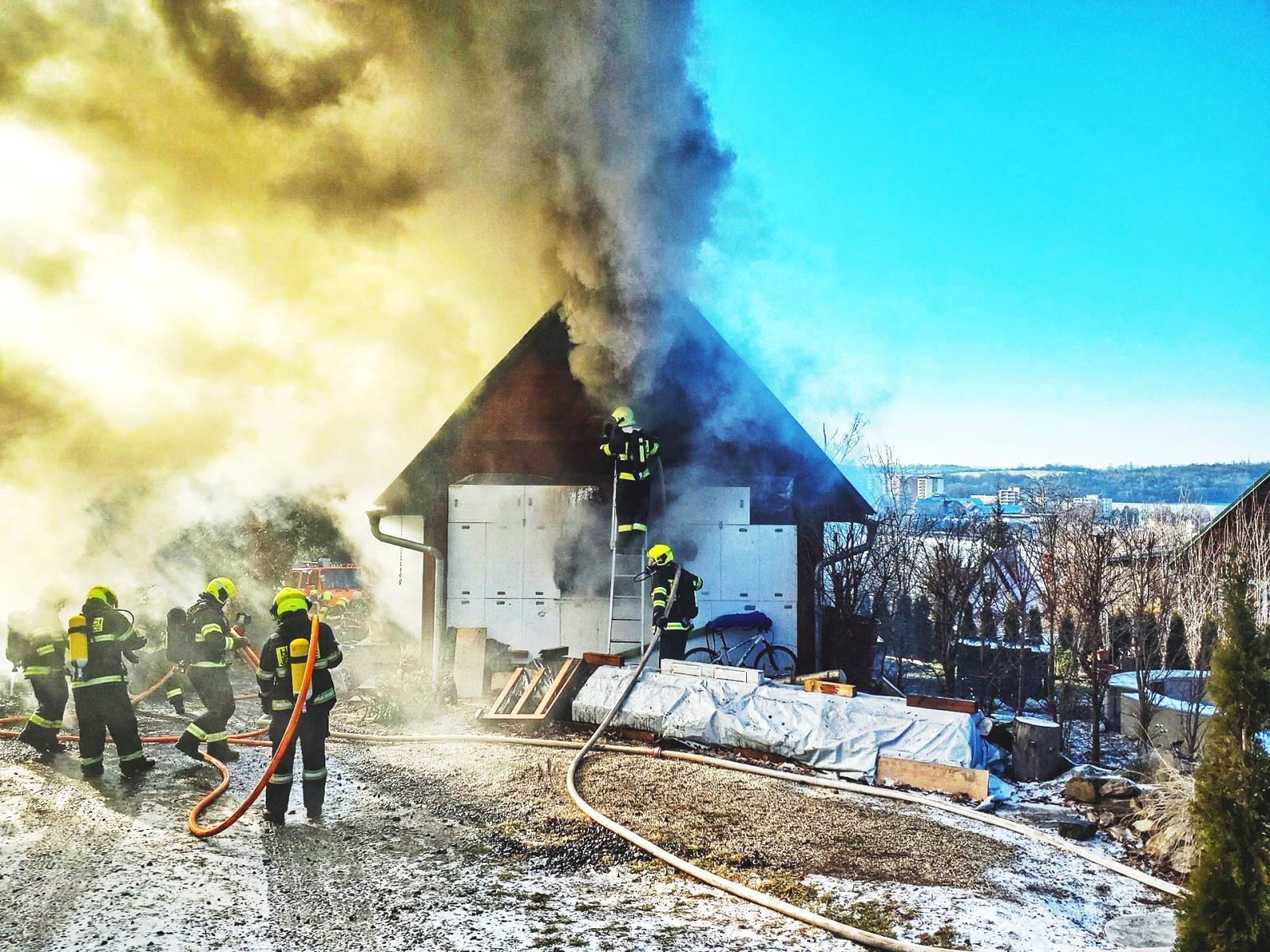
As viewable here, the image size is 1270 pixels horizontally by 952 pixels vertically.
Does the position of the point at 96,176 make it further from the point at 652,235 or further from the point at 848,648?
the point at 848,648

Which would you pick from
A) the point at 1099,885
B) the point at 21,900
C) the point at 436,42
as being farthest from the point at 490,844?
the point at 436,42

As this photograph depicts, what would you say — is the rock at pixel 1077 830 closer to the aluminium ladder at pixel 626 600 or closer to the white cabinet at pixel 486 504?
the aluminium ladder at pixel 626 600

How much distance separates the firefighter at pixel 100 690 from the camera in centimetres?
778

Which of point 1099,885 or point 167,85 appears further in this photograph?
point 167,85

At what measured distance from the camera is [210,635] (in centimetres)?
844

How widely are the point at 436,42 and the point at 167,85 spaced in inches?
160

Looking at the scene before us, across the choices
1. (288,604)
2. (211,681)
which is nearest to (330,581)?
(211,681)

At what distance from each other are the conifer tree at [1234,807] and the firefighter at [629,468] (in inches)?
310

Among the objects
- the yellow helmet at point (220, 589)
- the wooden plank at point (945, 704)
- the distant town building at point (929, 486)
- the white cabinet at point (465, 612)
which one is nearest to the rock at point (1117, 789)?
the wooden plank at point (945, 704)

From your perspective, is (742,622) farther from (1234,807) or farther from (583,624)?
(1234,807)

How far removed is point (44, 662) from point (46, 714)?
0.51m

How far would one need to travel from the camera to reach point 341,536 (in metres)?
22.8

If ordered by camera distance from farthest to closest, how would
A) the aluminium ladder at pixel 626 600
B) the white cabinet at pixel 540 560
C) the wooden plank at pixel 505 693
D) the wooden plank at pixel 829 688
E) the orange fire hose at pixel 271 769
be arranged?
the white cabinet at pixel 540 560, the aluminium ladder at pixel 626 600, the wooden plank at pixel 505 693, the wooden plank at pixel 829 688, the orange fire hose at pixel 271 769

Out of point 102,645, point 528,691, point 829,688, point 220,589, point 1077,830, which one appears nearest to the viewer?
point 1077,830
